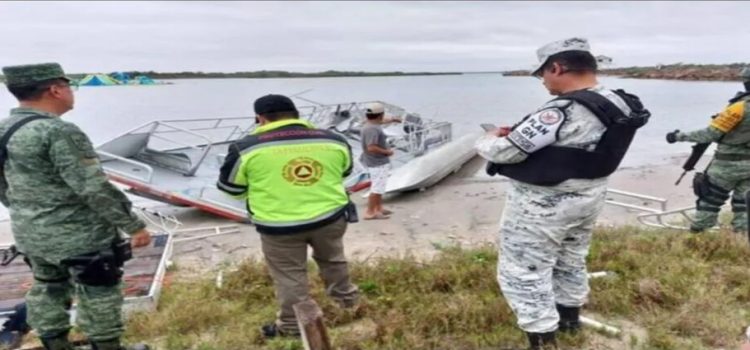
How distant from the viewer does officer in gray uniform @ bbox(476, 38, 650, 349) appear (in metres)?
2.72

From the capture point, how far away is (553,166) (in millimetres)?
2758

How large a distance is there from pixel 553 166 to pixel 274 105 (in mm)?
1536

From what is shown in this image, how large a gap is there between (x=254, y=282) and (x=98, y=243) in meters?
1.52

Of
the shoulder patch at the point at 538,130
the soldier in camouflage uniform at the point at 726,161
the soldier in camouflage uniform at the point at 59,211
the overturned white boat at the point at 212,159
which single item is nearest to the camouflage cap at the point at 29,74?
the soldier in camouflage uniform at the point at 59,211

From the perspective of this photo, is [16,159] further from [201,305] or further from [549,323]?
[549,323]

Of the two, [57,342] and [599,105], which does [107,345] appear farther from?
[599,105]

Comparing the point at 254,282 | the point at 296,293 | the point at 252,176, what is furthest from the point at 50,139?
the point at 254,282

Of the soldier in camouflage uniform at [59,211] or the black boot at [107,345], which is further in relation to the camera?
the black boot at [107,345]

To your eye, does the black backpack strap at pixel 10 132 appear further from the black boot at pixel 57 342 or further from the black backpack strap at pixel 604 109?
the black backpack strap at pixel 604 109

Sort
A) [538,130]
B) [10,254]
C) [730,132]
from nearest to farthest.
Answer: [538,130] < [10,254] < [730,132]

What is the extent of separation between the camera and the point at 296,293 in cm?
352

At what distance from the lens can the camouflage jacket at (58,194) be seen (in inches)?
110

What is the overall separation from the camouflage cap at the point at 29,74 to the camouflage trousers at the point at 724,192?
17.2ft

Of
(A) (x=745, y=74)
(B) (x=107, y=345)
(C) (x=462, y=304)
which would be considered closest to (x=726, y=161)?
(A) (x=745, y=74)
